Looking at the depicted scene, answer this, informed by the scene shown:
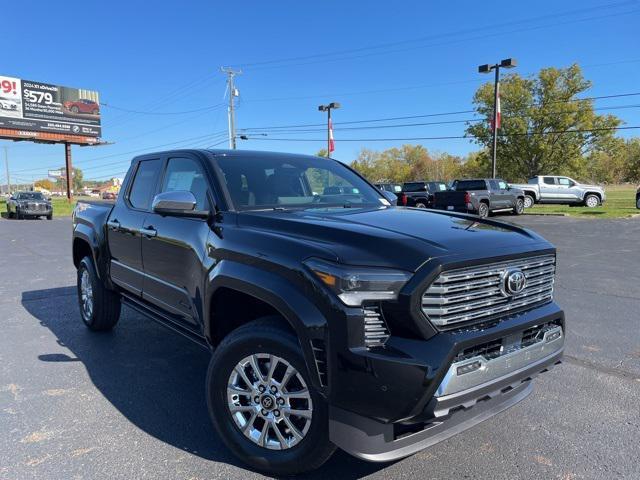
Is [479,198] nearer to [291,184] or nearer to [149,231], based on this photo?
[291,184]

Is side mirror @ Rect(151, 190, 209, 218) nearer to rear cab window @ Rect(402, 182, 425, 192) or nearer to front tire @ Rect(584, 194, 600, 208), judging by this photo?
rear cab window @ Rect(402, 182, 425, 192)

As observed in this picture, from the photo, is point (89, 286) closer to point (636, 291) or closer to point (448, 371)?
point (448, 371)

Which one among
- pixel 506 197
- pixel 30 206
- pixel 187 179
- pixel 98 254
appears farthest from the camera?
pixel 30 206

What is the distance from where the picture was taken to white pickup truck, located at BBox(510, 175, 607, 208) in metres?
30.4

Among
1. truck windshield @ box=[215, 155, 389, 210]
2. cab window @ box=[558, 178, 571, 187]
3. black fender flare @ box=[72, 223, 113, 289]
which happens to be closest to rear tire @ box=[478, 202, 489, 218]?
cab window @ box=[558, 178, 571, 187]

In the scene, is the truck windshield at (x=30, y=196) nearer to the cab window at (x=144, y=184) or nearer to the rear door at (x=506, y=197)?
the rear door at (x=506, y=197)

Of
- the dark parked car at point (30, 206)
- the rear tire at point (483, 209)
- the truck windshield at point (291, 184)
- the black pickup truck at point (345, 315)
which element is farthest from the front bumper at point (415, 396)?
the dark parked car at point (30, 206)

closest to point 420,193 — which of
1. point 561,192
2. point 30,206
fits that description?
point 561,192

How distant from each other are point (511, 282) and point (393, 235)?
0.69 meters

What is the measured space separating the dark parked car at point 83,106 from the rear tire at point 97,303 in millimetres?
50184

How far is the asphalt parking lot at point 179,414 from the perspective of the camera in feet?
9.21

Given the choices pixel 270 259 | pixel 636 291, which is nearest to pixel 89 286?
pixel 270 259

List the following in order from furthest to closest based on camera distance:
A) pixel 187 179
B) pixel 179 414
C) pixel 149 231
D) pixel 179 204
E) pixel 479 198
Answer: pixel 479 198, pixel 149 231, pixel 187 179, pixel 179 414, pixel 179 204

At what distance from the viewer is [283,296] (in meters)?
2.52
